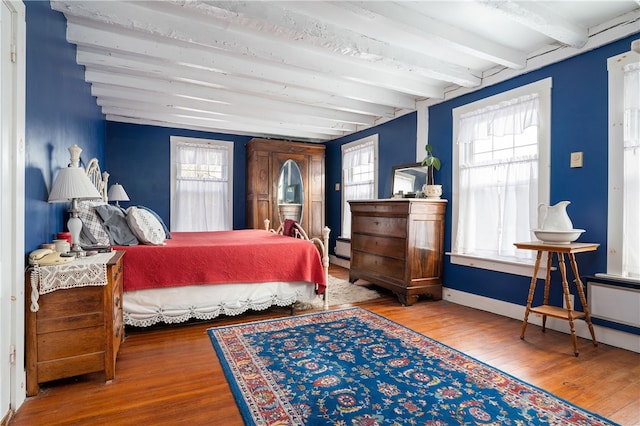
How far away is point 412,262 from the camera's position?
3818 mm

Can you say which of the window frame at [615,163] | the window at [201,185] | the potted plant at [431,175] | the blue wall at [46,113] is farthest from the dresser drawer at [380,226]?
the blue wall at [46,113]

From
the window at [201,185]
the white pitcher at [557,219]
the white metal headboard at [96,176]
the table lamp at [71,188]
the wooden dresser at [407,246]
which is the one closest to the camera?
the table lamp at [71,188]

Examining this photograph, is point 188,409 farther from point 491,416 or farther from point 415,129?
point 415,129

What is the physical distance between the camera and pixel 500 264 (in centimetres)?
346

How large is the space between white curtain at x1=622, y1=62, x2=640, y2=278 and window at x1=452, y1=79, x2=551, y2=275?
566 mm

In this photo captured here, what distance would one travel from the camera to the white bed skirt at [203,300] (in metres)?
2.82

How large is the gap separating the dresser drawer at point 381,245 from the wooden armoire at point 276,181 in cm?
169

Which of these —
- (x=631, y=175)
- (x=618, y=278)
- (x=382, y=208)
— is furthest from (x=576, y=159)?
(x=382, y=208)

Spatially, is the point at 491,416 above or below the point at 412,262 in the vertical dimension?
below

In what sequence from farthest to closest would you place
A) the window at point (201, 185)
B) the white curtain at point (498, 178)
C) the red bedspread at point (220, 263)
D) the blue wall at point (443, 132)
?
the window at point (201, 185) < the white curtain at point (498, 178) < the red bedspread at point (220, 263) < the blue wall at point (443, 132)

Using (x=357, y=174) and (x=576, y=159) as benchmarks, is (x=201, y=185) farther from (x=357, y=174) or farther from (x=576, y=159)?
(x=576, y=159)

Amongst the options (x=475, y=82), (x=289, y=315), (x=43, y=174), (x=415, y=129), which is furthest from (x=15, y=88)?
(x=415, y=129)

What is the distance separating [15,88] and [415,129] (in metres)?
4.09

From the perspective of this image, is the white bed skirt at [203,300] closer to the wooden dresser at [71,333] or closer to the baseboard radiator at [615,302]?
the wooden dresser at [71,333]
